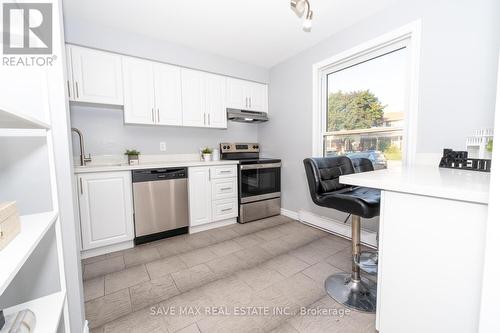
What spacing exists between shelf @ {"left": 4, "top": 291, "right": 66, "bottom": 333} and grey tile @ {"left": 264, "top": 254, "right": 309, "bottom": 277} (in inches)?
58.2

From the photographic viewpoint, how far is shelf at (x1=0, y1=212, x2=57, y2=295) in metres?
0.48

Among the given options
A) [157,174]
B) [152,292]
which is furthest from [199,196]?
[152,292]

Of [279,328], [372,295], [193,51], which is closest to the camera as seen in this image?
[279,328]

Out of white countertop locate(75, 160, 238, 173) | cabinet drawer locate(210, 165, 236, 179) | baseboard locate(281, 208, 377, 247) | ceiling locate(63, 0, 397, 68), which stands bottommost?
baseboard locate(281, 208, 377, 247)

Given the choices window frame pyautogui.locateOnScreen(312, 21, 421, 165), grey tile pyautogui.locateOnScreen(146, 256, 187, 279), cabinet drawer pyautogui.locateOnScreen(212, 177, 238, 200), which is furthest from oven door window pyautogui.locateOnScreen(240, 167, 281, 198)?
grey tile pyautogui.locateOnScreen(146, 256, 187, 279)

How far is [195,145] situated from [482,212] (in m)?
3.00

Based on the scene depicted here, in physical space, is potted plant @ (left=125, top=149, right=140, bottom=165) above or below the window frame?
below

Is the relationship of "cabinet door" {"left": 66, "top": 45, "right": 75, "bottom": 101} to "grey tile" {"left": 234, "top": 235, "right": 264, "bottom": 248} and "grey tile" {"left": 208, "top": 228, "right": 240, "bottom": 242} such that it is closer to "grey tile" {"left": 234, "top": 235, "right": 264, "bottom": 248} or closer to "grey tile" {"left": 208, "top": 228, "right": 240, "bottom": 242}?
"grey tile" {"left": 208, "top": 228, "right": 240, "bottom": 242}

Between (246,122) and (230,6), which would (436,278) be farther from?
(246,122)

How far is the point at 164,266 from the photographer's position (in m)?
1.95

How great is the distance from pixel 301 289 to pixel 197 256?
41.7 inches

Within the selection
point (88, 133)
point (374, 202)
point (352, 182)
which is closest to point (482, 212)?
point (352, 182)

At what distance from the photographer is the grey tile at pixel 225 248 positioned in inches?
86.5

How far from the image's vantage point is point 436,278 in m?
0.88
